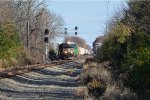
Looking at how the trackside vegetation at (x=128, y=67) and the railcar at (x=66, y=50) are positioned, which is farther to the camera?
the railcar at (x=66, y=50)

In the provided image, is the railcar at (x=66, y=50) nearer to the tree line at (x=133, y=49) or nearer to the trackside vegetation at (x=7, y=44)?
the trackside vegetation at (x=7, y=44)

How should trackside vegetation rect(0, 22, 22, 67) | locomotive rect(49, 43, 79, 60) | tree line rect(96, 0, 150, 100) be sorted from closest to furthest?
tree line rect(96, 0, 150, 100) → trackside vegetation rect(0, 22, 22, 67) → locomotive rect(49, 43, 79, 60)

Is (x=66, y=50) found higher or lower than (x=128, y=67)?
higher

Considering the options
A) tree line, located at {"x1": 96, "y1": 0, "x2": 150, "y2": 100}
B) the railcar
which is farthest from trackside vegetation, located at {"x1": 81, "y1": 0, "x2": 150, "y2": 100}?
the railcar

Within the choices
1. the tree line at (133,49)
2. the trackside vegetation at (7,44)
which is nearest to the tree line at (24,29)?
the trackside vegetation at (7,44)

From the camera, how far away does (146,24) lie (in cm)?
3691

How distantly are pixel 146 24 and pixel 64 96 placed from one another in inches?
717

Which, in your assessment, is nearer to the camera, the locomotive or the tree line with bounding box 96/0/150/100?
the tree line with bounding box 96/0/150/100

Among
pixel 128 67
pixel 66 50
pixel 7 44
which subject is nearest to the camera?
pixel 128 67

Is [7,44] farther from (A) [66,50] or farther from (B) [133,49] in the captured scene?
(A) [66,50]

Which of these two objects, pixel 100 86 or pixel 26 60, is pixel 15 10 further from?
pixel 100 86

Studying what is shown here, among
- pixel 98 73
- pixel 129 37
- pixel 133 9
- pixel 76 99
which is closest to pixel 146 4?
pixel 133 9

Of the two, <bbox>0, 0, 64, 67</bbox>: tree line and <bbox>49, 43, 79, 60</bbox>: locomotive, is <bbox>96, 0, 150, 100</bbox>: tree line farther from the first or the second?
<bbox>49, 43, 79, 60</bbox>: locomotive

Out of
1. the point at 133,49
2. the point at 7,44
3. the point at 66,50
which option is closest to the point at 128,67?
the point at 133,49
